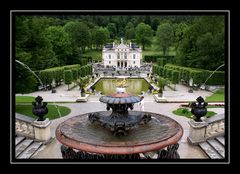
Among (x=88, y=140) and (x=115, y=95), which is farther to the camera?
(x=115, y=95)

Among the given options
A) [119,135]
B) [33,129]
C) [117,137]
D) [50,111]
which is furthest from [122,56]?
[117,137]

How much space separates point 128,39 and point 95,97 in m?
91.0

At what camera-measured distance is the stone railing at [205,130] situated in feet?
46.4

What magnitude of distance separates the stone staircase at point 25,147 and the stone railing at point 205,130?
23.9 feet

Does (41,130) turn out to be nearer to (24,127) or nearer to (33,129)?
(33,129)

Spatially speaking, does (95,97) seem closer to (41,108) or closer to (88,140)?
(41,108)

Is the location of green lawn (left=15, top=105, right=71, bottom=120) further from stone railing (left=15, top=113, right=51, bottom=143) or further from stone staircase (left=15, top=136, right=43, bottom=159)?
stone staircase (left=15, top=136, right=43, bottom=159)

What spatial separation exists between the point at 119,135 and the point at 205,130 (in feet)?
17.6

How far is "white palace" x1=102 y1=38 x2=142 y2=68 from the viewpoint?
86.8 meters

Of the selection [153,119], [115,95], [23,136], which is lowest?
[23,136]

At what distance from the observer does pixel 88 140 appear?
1023cm
